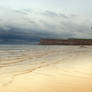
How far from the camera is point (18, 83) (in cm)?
415

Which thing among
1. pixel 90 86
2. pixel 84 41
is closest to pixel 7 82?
pixel 90 86

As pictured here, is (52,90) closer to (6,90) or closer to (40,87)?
(40,87)

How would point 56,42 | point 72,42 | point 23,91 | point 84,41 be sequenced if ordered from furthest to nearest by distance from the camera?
point 56,42 < point 72,42 < point 84,41 < point 23,91

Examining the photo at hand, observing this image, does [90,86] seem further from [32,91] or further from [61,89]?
[32,91]

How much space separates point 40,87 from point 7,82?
3.15ft

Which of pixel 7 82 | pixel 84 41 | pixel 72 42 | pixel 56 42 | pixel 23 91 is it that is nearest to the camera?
pixel 23 91

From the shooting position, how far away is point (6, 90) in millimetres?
3562

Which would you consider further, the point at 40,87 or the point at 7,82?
the point at 7,82

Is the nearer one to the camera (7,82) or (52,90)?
(52,90)

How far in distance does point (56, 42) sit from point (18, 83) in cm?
18606

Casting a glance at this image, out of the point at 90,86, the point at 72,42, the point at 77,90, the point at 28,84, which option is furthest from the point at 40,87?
the point at 72,42

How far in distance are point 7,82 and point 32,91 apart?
3.23 feet

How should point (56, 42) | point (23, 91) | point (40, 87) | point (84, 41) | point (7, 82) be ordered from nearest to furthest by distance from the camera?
point (23, 91)
point (40, 87)
point (7, 82)
point (84, 41)
point (56, 42)

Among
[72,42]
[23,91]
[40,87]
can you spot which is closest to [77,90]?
[40,87]
